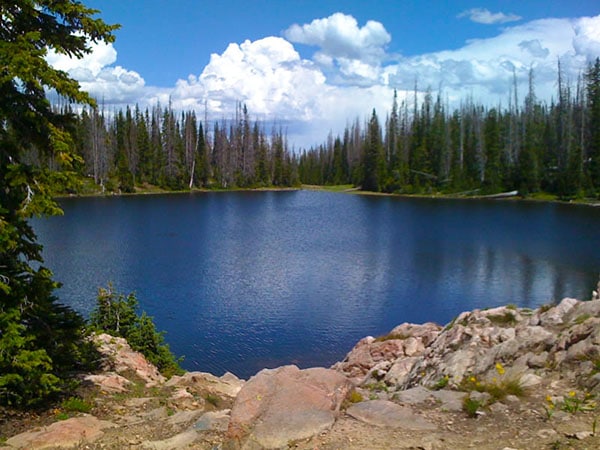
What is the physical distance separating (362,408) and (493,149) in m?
96.3

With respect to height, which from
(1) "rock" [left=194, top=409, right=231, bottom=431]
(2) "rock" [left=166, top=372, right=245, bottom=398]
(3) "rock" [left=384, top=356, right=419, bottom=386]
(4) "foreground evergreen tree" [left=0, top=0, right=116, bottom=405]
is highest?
(4) "foreground evergreen tree" [left=0, top=0, right=116, bottom=405]

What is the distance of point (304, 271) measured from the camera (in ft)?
109

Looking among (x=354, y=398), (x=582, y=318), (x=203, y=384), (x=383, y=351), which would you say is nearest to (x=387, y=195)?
(x=383, y=351)

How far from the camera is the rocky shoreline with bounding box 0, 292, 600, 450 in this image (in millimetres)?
7055

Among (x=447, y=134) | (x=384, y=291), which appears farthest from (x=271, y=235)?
(x=447, y=134)

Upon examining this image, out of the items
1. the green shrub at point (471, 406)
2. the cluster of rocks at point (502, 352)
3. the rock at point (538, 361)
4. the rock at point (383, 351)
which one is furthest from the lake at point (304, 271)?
the green shrub at point (471, 406)

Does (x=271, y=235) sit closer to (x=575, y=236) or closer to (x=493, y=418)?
(x=575, y=236)

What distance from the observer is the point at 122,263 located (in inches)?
1359

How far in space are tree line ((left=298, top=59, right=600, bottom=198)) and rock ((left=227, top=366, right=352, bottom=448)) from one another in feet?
263

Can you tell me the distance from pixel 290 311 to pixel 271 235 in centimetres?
2402

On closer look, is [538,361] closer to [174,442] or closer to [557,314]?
[557,314]

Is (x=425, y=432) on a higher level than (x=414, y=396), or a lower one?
higher

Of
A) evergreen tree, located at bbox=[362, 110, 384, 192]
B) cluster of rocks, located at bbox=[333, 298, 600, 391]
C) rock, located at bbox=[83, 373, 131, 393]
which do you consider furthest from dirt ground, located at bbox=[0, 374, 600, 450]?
evergreen tree, located at bbox=[362, 110, 384, 192]

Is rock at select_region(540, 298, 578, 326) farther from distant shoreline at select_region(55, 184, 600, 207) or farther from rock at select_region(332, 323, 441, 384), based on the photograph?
distant shoreline at select_region(55, 184, 600, 207)
